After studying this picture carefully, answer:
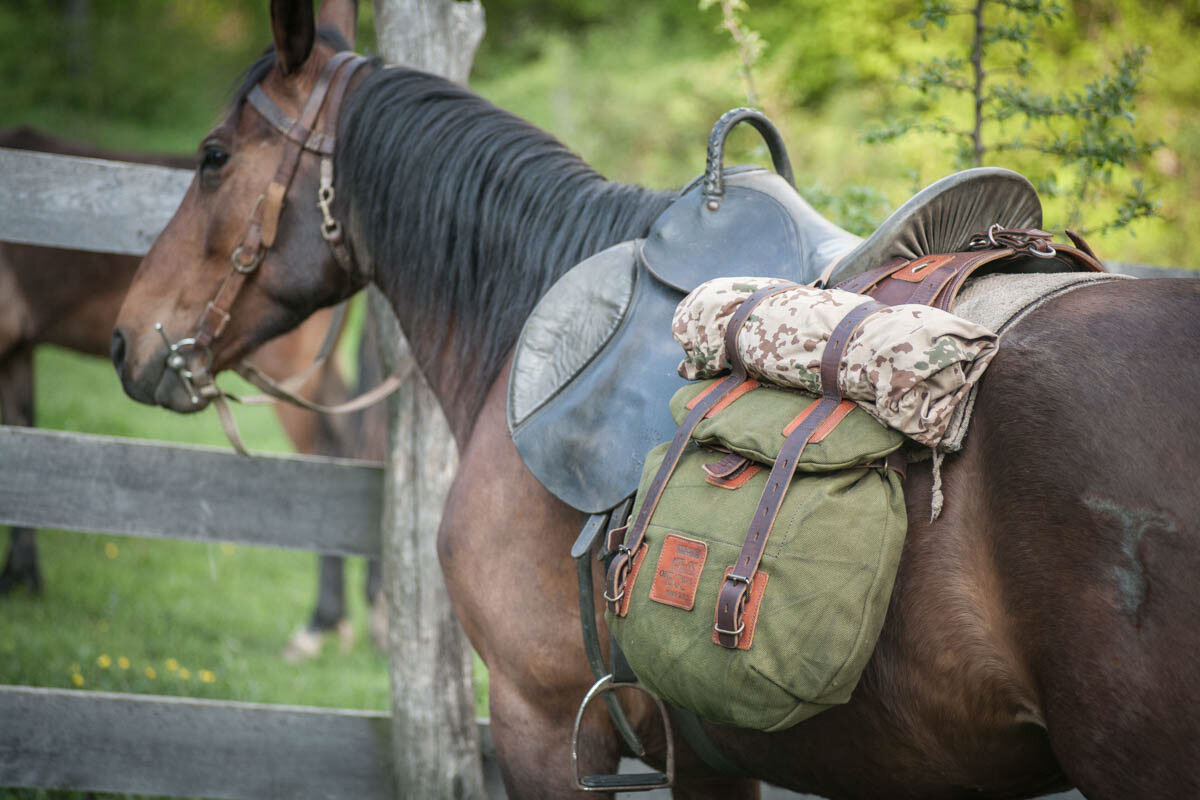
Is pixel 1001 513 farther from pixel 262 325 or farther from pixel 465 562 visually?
pixel 262 325

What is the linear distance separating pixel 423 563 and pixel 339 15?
155 centimetres

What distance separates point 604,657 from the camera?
1.72 meters

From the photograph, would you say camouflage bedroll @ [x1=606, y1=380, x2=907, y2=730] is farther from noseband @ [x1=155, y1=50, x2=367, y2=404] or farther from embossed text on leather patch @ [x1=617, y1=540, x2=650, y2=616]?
noseband @ [x1=155, y1=50, x2=367, y2=404]

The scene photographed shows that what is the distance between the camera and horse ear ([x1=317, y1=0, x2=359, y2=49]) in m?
2.47

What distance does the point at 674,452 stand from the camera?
142 cm

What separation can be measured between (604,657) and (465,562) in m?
0.35

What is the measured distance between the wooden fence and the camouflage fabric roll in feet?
5.24

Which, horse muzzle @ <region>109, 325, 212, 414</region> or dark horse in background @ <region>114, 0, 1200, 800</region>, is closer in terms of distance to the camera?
dark horse in background @ <region>114, 0, 1200, 800</region>

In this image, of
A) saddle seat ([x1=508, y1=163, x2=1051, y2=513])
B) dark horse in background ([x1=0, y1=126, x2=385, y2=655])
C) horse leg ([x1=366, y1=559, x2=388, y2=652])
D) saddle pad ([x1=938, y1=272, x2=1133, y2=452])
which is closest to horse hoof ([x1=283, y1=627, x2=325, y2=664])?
dark horse in background ([x1=0, y1=126, x2=385, y2=655])

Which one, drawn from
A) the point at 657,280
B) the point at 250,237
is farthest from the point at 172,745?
the point at 657,280

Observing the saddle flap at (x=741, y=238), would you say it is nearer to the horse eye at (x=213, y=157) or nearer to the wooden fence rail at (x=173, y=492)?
the horse eye at (x=213, y=157)

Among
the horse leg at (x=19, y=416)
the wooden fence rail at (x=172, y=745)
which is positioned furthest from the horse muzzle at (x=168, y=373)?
the horse leg at (x=19, y=416)

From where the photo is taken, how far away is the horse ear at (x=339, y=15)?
247cm

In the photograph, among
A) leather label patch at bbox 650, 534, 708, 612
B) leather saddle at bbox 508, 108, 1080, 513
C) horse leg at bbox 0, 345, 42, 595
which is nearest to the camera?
leather label patch at bbox 650, 534, 708, 612
